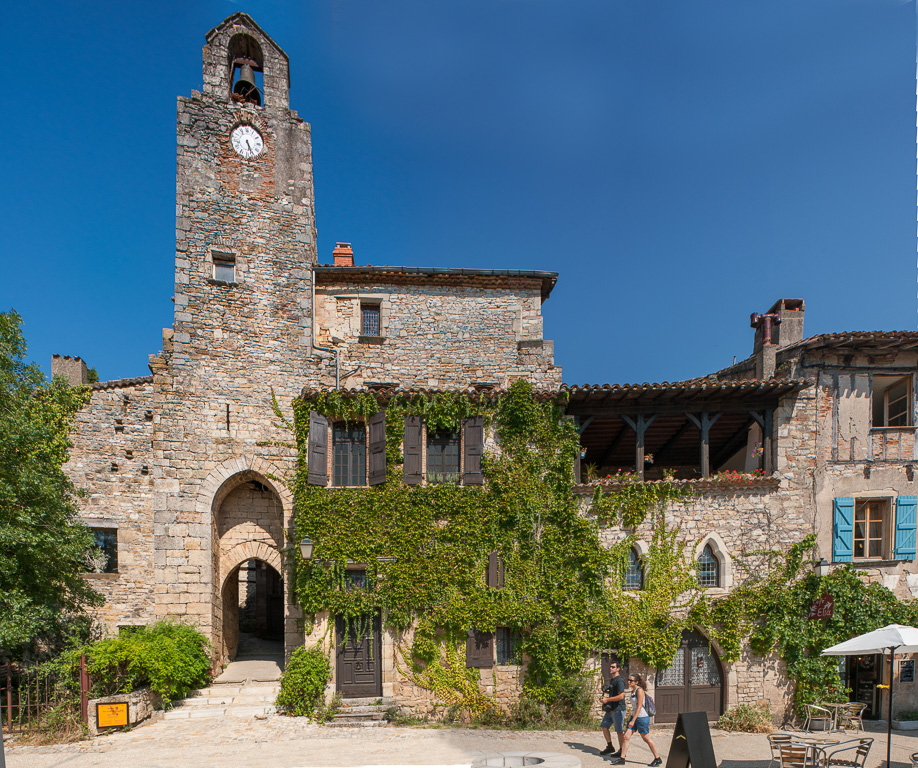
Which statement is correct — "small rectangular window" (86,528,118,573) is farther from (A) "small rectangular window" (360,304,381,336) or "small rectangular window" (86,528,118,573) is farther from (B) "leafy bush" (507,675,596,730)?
(B) "leafy bush" (507,675,596,730)

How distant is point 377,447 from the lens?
1313 centimetres

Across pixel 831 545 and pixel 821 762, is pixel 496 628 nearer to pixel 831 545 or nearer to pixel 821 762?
pixel 821 762

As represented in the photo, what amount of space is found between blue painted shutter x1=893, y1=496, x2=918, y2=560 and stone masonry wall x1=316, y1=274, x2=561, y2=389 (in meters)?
8.44

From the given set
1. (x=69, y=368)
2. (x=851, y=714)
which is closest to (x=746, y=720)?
(x=851, y=714)

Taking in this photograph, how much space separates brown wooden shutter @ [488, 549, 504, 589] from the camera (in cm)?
1280

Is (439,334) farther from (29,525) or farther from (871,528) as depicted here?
(871,528)

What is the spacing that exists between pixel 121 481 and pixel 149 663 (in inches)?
202

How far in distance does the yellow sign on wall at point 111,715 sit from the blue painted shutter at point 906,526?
1649cm

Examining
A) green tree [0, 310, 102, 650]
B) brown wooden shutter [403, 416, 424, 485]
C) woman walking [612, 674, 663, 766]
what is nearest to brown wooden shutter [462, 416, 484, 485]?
brown wooden shutter [403, 416, 424, 485]

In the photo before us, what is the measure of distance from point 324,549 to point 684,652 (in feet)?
27.3

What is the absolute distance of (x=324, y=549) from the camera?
1266cm

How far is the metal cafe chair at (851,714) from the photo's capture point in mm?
12180

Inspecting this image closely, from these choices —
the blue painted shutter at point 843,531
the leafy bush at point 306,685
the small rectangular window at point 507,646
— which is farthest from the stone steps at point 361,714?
the blue painted shutter at point 843,531

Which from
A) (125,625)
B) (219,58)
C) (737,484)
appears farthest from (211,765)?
(219,58)
